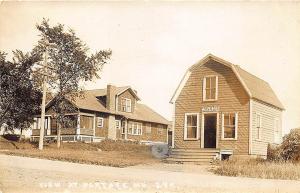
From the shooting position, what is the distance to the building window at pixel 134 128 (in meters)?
36.1

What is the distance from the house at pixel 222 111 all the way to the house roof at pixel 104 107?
30.0ft

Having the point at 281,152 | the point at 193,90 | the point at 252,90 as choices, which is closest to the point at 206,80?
the point at 193,90

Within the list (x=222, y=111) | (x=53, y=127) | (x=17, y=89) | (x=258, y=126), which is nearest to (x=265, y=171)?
(x=258, y=126)

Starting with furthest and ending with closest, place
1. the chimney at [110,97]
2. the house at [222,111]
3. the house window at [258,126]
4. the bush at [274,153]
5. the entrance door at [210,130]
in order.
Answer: the chimney at [110,97], the entrance door at [210,130], the house window at [258,126], the house at [222,111], the bush at [274,153]

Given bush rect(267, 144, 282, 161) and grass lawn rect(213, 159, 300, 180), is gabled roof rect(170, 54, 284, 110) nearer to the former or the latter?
bush rect(267, 144, 282, 161)

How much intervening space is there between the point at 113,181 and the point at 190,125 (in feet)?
31.2

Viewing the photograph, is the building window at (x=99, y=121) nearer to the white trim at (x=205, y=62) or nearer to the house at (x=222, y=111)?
the house at (x=222, y=111)

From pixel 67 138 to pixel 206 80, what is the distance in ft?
45.7

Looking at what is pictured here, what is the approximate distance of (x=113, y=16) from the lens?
1350cm

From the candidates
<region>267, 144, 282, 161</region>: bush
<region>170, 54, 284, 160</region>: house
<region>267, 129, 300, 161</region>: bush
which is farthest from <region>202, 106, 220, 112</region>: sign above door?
<region>267, 129, 300, 161</region>: bush

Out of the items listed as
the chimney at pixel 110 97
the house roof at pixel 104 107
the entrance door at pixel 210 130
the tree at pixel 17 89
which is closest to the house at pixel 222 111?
the entrance door at pixel 210 130

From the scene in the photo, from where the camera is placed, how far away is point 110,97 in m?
34.1

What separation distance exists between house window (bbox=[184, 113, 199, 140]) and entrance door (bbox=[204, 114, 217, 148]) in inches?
18.4

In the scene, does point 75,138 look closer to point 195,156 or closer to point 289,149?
point 195,156
